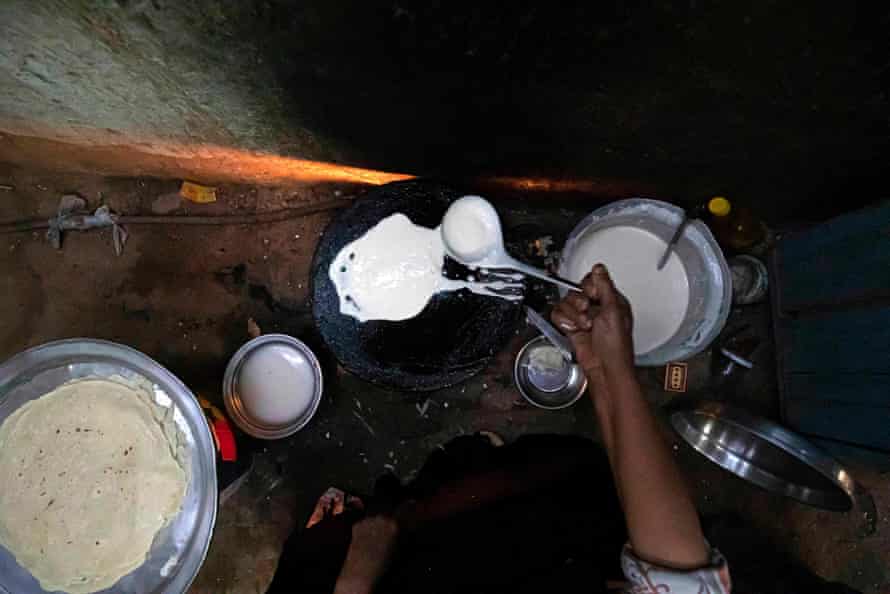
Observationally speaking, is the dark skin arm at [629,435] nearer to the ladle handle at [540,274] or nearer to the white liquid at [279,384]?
the ladle handle at [540,274]

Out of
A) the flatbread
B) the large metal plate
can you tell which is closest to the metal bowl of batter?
the large metal plate

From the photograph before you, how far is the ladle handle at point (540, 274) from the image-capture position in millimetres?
1851

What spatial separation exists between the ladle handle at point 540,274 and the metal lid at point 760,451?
3.09 ft

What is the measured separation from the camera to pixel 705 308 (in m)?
2.13

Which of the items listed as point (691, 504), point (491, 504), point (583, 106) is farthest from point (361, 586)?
point (583, 106)

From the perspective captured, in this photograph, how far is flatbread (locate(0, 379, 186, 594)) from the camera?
160cm

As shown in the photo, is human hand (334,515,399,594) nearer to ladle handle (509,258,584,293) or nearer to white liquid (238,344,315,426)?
white liquid (238,344,315,426)

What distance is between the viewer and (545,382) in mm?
2570

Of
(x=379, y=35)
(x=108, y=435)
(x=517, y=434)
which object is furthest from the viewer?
(x=517, y=434)

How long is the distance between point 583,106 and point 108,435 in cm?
158

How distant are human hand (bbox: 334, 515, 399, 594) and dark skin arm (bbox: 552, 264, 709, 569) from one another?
2.75 ft

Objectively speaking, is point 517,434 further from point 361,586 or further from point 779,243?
point 779,243

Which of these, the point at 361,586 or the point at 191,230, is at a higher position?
the point at 191,230

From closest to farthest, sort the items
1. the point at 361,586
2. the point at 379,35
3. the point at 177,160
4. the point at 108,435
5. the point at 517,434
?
1. the point at 379,35
2. the point at 108,435
3. the point at 361,586
4. the point at 177,160
5. the point at 517,434
